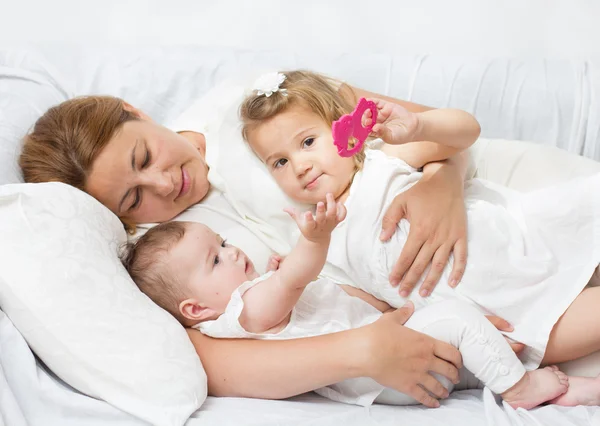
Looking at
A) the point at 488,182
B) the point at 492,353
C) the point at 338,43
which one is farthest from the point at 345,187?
the point at 338,43

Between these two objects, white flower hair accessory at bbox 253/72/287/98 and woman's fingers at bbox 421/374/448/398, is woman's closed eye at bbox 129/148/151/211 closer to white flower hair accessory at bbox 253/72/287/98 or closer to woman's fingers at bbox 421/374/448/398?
white flower hair accessory at bbox 253/72/287/98

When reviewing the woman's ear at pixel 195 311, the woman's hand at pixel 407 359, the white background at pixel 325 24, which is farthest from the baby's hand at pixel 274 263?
the white background at pixel 325 24

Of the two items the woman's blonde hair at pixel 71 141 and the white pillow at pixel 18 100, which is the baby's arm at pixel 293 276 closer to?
the woman's blonde hair at pixel 71 141

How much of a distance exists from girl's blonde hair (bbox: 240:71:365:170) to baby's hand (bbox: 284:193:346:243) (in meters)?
0.35

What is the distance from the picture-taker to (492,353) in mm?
1261

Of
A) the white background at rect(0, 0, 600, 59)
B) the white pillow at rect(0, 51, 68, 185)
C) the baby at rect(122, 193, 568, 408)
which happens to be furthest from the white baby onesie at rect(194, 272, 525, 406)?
the white background at rect(0, 0, 600, 59)

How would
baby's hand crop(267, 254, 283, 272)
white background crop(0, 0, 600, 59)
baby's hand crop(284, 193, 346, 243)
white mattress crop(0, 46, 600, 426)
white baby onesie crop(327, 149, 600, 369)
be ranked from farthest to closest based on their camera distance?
1. white background crop(0, 0, 600, 59)
2. white mattress crop(0, 46, 600, 426)
3. baby's hand crop(267, 254, 283, 272)
4. white baby onesie crop(327, 149, 600, 369)
5. baby's hand crop(284, 193, 346, 243)

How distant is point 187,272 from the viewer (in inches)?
52.9

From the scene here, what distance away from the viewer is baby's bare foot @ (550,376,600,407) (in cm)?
128

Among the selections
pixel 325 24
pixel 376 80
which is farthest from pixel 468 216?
pixel 325 24

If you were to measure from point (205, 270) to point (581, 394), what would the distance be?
65 centimetres

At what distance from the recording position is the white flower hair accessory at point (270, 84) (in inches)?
61.2

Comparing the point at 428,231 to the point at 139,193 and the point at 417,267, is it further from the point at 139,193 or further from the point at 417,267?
the point at 139,193

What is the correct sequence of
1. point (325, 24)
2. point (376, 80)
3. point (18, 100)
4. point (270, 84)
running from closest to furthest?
point (270, 84)
point (18, 100)
point (376, 80)
point (325, 24)
